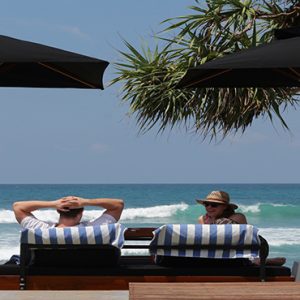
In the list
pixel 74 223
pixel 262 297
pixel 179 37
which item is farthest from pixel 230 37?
pixel 262 297

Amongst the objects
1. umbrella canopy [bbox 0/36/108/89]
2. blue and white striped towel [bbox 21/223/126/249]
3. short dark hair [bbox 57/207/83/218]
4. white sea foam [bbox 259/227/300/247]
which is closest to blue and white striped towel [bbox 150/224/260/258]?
blue and white striped towel [bbox 21/223/126/249]

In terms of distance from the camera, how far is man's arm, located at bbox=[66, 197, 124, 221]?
4.85 meters

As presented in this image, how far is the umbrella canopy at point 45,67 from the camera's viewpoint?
5.25m

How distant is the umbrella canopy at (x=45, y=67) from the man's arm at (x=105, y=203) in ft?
2.92

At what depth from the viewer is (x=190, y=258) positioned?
479 centimetres

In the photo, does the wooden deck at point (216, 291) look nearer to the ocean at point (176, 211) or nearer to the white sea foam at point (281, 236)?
the ocean at point (176, 211)

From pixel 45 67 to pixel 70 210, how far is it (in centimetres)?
158

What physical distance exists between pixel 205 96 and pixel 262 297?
8.72 meters

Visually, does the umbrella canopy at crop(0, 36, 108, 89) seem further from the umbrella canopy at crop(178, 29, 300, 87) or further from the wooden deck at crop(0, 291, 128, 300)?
the wooden deck at crop(0, 291, 128, 300)

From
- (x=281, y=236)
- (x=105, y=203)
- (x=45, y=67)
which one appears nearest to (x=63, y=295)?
(x=105, y=203)

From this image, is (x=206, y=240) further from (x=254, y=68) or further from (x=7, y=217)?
(x=7, y=217)

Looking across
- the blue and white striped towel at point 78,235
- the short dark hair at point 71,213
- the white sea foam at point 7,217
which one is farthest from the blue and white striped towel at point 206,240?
the white sea foam at point 7,217

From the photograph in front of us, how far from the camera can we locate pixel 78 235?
4613 mm

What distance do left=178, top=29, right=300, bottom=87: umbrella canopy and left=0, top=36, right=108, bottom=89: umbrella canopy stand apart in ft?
2.06
